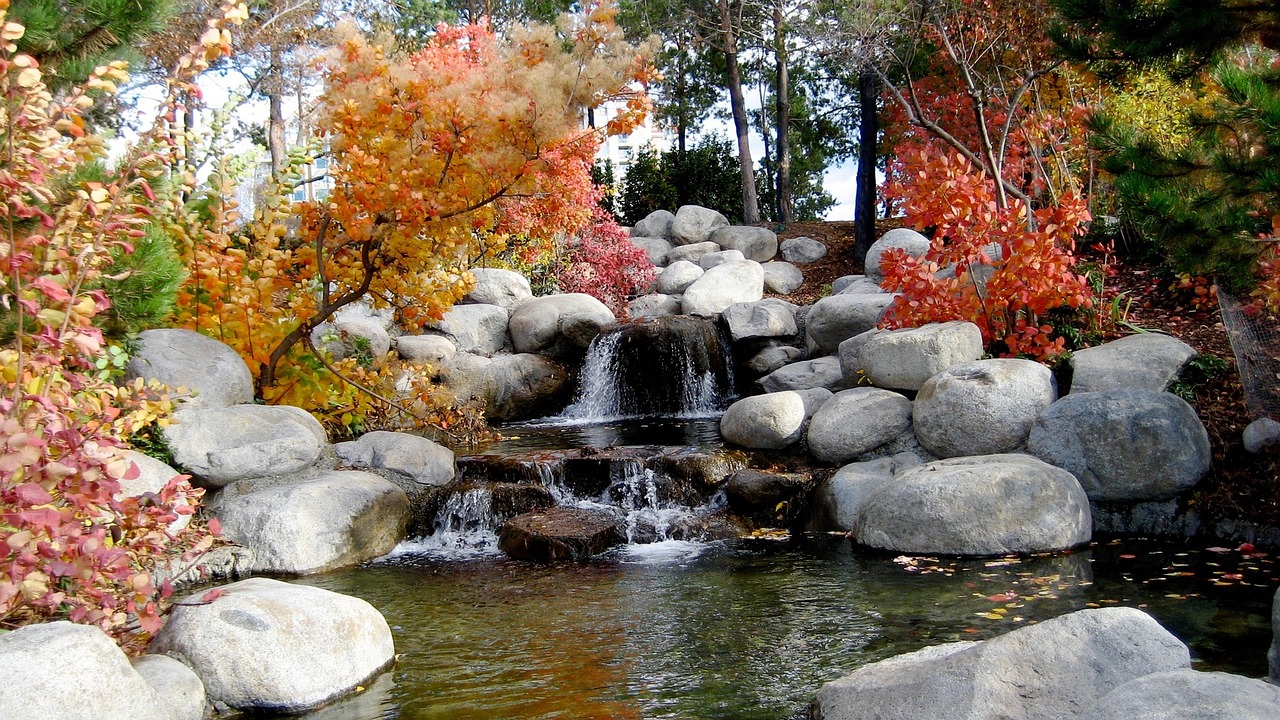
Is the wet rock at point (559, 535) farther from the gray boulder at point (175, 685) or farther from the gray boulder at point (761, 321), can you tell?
the gray boulder at point (761, 321)

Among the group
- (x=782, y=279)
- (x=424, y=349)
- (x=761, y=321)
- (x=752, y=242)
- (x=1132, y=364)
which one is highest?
(x=752, y=242)

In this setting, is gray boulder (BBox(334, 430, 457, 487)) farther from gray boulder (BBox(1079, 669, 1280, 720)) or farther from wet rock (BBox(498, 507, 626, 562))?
gray boulder (BBox(1079, 669, 1280, 720))

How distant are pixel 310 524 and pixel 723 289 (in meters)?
8.89

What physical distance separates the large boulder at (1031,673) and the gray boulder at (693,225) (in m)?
15.3

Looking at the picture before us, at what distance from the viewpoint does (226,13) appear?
374cm

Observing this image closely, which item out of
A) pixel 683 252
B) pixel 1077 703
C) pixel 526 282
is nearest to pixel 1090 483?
pixel 1077 703

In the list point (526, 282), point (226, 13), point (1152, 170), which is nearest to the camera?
point (226, 13)

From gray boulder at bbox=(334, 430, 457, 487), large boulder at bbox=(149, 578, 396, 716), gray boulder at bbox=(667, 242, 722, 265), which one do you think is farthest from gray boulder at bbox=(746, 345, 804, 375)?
large boulder at bbox=(149, 578, 396, 716)

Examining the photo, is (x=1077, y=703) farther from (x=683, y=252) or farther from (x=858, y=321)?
(x=683, y=252)

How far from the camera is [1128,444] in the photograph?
6551 millimetres

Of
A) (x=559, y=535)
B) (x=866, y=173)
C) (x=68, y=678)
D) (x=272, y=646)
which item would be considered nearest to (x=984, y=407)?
(x=559, y=535)

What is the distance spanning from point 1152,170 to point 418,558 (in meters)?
4.99

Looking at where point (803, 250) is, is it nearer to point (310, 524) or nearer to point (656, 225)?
point (656, 225)

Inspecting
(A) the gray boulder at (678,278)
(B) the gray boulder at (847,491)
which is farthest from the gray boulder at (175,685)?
(A) the gray boulder at (678,278)
